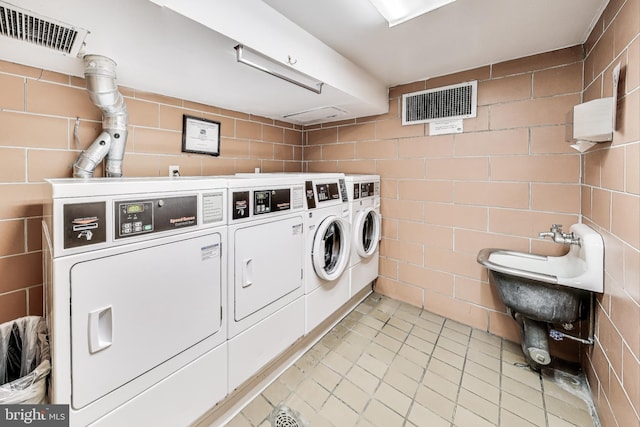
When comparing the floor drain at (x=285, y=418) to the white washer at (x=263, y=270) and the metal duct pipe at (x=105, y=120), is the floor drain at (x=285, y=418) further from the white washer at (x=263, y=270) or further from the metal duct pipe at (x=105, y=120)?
the metal duct pipe at (x=105, y=120)

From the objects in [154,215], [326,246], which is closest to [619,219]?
[326,246]

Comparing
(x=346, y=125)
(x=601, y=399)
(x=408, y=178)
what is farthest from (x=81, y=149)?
(x=601, y=399)

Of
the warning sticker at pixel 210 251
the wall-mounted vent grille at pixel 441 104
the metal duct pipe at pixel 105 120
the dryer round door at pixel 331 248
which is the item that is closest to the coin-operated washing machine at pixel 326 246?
the dryer round door at pixel 331 248

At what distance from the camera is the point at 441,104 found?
240 cm

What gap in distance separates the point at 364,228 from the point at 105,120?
88.8 inches

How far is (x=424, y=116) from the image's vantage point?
8.23 ft

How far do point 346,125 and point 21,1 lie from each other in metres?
2.54

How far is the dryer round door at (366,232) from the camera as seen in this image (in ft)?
8.21

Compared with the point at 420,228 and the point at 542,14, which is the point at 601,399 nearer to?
the point at 420,228

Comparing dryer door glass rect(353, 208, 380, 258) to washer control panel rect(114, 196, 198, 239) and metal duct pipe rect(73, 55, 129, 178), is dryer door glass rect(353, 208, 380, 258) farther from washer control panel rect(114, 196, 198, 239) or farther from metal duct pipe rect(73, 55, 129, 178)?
metal duct pipe rect(73, 55, 129, 178)

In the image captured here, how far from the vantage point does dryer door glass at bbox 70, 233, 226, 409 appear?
0.99 meters

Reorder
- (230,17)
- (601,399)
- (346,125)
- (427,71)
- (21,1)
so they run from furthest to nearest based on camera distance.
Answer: (346,125)
(427,71)
(601,399)
(230,17)
(21,1)

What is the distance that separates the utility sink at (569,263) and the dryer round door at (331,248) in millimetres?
1054

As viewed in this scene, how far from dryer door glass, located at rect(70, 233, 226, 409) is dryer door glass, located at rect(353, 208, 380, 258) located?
4.81ft
